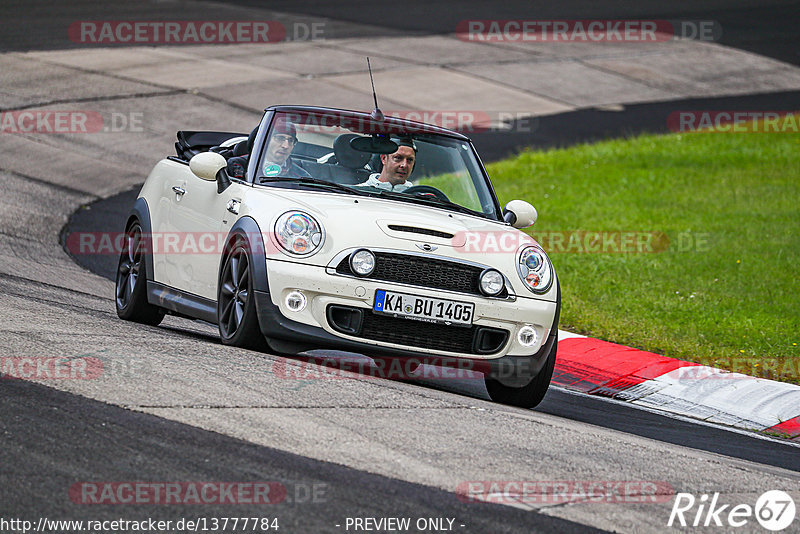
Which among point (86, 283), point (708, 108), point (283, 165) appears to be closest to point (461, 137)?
A: point (283, 165)

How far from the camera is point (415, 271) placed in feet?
22.8

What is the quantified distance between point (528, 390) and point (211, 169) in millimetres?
2426

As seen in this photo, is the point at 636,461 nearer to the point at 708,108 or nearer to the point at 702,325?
the point at 702,325

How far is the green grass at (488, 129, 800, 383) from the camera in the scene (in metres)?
10.5

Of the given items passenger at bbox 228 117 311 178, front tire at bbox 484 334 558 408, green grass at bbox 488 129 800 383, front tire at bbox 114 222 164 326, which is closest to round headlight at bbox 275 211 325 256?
passenger at bbox 228 117 311 178

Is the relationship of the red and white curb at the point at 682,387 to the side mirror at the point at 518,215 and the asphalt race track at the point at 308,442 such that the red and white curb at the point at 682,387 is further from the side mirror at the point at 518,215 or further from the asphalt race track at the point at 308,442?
the side mirror at the point at 518,215

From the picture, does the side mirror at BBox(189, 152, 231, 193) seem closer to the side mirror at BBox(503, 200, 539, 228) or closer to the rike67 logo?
the side mirror at BBox(503, 200, 539, 228)

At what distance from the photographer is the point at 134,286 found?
9.01 m

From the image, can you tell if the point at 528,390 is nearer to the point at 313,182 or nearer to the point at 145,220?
the point at 313,182

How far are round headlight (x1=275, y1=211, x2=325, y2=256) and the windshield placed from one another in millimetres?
644

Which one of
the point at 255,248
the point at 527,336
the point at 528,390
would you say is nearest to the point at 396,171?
the point at 255,248

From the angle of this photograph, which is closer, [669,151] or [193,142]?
[193,142]

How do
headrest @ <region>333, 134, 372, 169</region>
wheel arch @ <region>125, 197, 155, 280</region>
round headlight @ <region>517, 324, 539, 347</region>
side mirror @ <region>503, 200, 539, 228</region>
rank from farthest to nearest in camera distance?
wheel arch @ <region>125, 197, 155, 280</region>, side mirror @ <region>503, 200, 539, 228</region>, headrest @ <region>333, 134, 372, 169</region>, round headlight @ <region>517, 324, 539, 347</region>

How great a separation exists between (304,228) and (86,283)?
4640 millimetres
